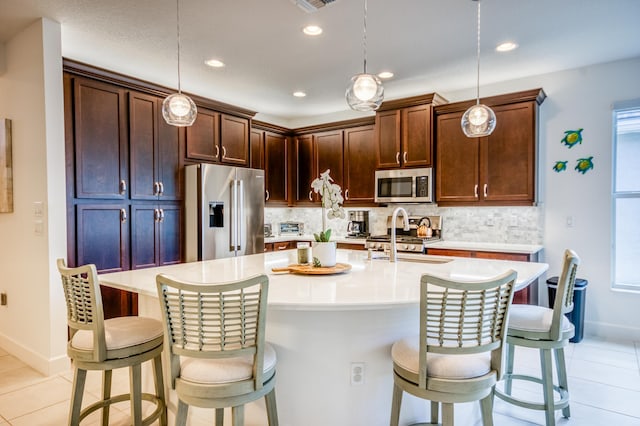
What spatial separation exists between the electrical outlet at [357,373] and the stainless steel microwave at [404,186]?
9.95 feet

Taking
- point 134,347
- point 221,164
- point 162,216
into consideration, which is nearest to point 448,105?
point 221,164

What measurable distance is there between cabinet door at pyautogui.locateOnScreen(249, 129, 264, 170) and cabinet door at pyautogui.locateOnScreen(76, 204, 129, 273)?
6.44 ft

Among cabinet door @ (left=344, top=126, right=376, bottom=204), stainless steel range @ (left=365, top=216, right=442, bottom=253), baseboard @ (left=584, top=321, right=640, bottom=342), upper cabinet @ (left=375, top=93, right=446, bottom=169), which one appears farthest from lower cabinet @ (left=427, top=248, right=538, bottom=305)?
cabinet door @ (left=344, top=126, right=376, bottom=204)

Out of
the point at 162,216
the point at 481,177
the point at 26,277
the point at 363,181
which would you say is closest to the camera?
the point at 26,277

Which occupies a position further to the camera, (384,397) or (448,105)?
(448,105)

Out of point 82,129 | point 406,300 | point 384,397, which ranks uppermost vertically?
point 82,129

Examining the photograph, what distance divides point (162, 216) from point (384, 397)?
2.93 meters

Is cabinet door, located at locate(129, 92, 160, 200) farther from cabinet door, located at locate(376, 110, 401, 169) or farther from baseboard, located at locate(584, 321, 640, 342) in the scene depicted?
baseboard, located at locate(584, 321, 640, 342)

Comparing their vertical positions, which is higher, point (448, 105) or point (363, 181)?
point (448, 105)

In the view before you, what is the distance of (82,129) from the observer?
337 cm

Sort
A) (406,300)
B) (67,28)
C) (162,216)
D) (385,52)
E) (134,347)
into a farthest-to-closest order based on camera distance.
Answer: (162,216)
(385,52)
(67,28)
(134,347)
(406,300)

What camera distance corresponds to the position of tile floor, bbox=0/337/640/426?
237 cm

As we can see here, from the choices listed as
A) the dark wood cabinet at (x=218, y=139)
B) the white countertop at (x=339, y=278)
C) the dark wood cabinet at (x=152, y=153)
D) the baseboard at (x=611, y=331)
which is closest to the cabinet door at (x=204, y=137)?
the dark wood cabinet at (x=218, y=139)

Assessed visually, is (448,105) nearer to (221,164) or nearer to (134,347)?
(221,164)
